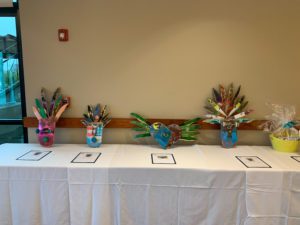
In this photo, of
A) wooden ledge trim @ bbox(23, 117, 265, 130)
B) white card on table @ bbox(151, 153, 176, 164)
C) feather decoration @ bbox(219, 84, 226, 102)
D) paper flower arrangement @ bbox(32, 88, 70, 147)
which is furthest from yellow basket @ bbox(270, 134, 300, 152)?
paper flower arrangement @ bbox(32, 88, 70, 147)

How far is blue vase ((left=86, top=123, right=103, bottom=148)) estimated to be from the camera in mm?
1812

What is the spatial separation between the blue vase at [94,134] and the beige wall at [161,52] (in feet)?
0.77

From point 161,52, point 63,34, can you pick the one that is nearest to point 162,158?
point 161,52

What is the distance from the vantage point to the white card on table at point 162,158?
1.54 meters

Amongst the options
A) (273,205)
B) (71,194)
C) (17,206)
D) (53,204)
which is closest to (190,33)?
(273,205)

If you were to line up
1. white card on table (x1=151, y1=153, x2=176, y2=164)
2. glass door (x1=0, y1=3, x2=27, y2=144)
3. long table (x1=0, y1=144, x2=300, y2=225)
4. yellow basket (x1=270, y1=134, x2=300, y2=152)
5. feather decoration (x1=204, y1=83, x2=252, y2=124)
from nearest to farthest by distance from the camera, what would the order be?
1. long table (x1=0, y1=144, x2=300, y2=225)
2. white card on table (x1=151, y1=153, x2=176, y2=164)
3. yellow basket (x1=270, y1=134, x2=300, y2=152)
4. feather decoration (x1=204, y1=83, x2=252, y2=124)
5. glass door (x1=0, y1=3, x2=27, y2=144)

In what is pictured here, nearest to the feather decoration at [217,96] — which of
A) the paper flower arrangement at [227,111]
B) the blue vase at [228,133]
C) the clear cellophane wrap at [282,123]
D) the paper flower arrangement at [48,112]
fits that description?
the paper flower arrangement at [227,111]

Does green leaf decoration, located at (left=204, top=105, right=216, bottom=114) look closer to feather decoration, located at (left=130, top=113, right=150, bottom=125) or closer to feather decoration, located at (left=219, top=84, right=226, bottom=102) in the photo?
feather decoration, located at (left=219, top=84, right=226, bottom=102)

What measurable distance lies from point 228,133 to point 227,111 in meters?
0.19

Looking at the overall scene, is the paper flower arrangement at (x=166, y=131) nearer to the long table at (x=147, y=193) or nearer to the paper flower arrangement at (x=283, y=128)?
the long table at (x=147, y=193)

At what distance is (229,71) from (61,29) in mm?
1465

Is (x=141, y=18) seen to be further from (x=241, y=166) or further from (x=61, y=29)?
(x=241, y=166)

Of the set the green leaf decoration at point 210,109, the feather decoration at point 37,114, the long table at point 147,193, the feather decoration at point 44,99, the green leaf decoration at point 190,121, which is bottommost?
the long table at point 147,193

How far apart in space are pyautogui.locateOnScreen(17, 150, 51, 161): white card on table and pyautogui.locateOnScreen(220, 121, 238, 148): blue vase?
1.40 m
